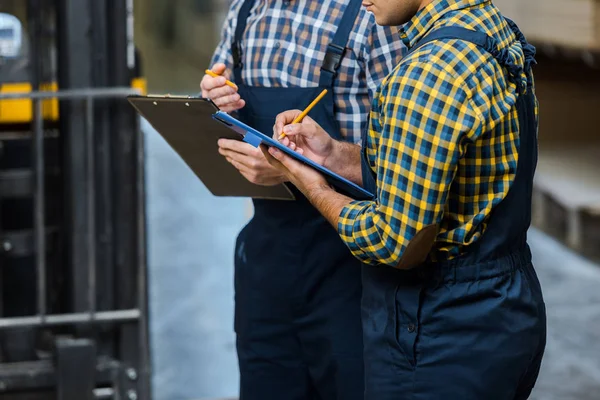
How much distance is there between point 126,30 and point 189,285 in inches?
78.5

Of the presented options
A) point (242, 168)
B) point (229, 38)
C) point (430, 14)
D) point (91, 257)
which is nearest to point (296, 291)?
point (242, 168)

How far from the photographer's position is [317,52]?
239 cm

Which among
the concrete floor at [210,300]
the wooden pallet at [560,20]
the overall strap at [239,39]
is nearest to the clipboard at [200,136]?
the overall strap at [239,39]

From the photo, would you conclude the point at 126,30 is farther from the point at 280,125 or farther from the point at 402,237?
the point at 402,237

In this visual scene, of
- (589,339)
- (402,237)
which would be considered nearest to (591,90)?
(589,339)

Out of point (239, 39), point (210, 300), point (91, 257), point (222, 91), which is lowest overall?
point (210, 300)

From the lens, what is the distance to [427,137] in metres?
1.79

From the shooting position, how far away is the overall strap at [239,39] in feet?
8.30

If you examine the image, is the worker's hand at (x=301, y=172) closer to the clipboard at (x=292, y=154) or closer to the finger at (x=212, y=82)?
the clipboard at (x=292, y=154)

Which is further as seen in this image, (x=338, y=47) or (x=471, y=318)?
(x=338, y=47)

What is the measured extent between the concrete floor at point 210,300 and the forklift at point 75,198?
0.58 metres

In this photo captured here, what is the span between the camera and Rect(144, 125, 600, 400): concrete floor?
4.47 meters

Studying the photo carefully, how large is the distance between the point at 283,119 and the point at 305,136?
95mm

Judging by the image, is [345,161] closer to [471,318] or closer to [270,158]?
[270,158]
